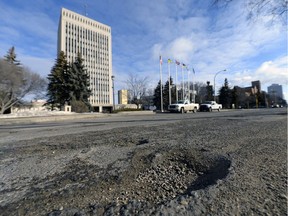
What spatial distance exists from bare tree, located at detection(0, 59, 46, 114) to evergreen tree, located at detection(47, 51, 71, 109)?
9.47 feet

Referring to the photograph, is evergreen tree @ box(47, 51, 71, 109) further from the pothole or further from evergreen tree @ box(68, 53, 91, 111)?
the pothole

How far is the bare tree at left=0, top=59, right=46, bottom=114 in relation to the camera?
2978cm

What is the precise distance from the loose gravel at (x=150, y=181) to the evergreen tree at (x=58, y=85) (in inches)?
1478

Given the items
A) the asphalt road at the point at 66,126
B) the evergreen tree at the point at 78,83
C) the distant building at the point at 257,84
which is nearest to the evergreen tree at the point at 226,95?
the distant building at the point at 257,84

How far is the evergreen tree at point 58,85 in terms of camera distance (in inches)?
1540

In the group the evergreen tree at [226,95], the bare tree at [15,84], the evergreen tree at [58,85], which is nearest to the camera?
the bare tree at [15,84]

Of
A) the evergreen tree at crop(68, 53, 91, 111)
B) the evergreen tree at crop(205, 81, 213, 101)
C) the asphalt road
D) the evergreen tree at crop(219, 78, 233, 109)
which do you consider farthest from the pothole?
the evergreen tree at crop(205, 81, 213, 101)

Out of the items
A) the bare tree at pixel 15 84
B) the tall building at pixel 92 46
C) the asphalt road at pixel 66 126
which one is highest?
the tall building at pixel 92 46

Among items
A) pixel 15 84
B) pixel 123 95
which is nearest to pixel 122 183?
pixel 15 84

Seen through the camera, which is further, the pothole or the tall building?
the tall building

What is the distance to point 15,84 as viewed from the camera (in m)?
31.1

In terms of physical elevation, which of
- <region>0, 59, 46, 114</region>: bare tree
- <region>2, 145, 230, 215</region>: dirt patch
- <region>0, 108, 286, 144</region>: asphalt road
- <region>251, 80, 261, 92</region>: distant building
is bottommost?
<region>2, 145, 230, 215</region>: dirt patch

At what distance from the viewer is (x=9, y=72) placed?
2961 cm

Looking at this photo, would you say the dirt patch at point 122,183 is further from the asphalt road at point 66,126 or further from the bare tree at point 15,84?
the bare tree at point 15,84
